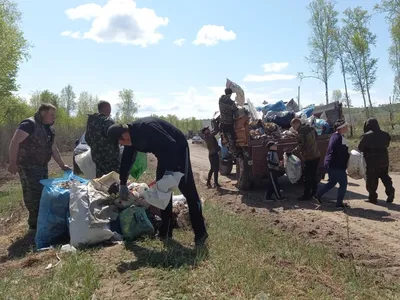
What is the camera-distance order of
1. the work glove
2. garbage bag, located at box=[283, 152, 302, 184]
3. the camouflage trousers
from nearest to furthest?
the work glove, the camouflage trousers, garbage bag, located at box=[283, 152, 302, 184]

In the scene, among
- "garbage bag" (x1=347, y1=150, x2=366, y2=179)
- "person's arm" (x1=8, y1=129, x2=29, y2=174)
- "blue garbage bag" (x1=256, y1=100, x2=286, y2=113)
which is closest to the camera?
"person's arm" (x1=8, y1=129, x2=29, y2=174)

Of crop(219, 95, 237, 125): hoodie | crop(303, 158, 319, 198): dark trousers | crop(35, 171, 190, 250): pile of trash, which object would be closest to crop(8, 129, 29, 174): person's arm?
crop(35, 171, 190, 250): pile of trash

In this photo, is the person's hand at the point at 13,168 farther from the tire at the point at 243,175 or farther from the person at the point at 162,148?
the tire at the point at 243,175

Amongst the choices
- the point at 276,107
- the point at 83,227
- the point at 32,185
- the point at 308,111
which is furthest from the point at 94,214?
the point at 308,111

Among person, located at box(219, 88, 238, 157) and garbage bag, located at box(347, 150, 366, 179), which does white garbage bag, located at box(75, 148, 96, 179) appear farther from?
garbage bag, located at box(347, 150, 366, 179)

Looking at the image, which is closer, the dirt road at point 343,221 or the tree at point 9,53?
the dirt road at point 343,221

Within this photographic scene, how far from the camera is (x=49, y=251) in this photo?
15.6 ft

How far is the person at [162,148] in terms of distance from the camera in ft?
14.7

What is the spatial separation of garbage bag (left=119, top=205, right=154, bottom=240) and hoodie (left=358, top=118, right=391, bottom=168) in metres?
4.97

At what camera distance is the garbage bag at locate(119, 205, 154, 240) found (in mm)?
4918

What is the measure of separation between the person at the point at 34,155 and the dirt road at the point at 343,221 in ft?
12.0

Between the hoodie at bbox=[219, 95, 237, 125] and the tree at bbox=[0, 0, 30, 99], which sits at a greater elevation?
the tree at bbox=[0, 0, 30, 99]

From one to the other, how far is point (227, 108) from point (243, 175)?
163cm

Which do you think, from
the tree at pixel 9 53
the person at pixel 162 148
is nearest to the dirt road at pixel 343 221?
the person at pixel 162 148
